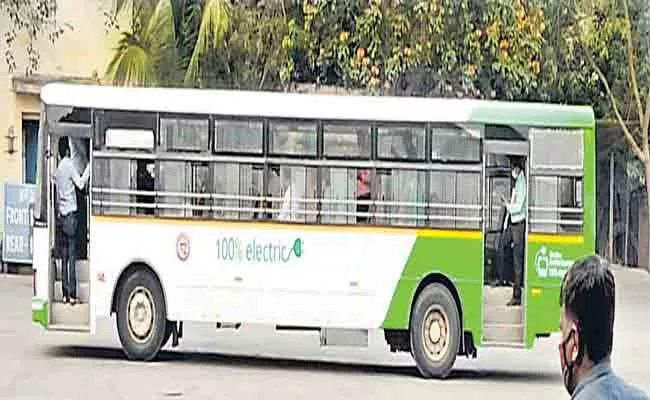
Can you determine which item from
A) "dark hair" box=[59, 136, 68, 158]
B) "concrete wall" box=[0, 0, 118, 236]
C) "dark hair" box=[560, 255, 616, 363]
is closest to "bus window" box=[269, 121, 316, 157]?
"dark hair" box=[59, 136, 68, 158]

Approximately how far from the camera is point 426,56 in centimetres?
2378

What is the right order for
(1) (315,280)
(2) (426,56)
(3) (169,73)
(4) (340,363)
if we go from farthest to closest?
(3) (169,73) < (2) (426,56) < (4) (340,363) < (1) (315,280)

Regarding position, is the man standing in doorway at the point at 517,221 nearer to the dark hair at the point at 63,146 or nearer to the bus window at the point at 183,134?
the bus window at the point at 183,134

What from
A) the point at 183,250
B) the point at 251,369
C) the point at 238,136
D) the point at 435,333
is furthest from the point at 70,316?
the point at 435,333

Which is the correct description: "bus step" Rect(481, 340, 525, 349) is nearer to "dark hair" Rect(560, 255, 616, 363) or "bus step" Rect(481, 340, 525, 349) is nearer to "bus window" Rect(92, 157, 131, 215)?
"bus window" Rect(92, 157, 131, 215)

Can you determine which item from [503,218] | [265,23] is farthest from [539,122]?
[265,23]

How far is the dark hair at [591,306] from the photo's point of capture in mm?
3750

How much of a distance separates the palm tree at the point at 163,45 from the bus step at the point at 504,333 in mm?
9818

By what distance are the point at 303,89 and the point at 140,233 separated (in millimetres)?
9520

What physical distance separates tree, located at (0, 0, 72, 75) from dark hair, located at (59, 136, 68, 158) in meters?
11.1

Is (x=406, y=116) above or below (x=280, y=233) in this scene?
above

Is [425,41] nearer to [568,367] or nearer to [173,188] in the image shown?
[173,188]

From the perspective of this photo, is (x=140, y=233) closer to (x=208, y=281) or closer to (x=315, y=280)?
(x=208, y=281)

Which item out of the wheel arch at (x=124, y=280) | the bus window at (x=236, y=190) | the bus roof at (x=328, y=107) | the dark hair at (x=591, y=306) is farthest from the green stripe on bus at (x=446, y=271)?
the dark hair at (x=591, y=306)
